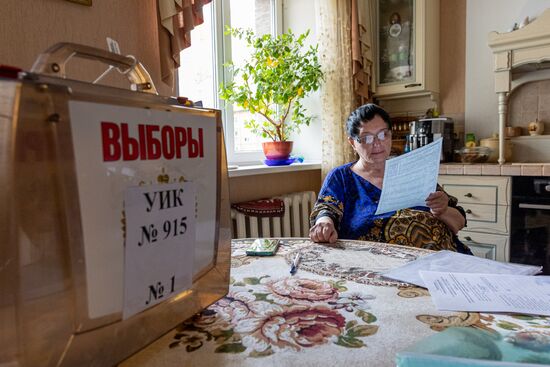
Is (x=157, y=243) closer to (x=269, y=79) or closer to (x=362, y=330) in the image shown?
(x=362, y=330)

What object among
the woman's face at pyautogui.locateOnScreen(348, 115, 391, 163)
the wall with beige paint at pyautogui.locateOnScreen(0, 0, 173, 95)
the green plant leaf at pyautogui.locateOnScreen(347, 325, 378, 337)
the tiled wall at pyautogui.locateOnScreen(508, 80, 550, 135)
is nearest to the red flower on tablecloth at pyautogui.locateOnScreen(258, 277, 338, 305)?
the green plant leaf at pyautogui.locateOnScreen(347, 325, 378, 337)

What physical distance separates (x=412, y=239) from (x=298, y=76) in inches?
53.2

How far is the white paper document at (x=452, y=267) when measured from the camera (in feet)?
2.32

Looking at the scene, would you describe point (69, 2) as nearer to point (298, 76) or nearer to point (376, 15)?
point (298, 76)

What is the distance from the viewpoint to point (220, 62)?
2.23 meters

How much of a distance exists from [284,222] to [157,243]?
1.81 metres

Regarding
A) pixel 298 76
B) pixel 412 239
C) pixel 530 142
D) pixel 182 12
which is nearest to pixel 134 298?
pixel 412 239

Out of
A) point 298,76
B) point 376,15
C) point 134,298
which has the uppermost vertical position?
point 376,15

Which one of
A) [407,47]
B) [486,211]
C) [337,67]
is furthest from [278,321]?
[407,47]

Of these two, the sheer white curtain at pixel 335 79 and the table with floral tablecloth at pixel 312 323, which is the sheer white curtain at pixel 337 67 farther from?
the table with floral tablecloth at pixel 312 323

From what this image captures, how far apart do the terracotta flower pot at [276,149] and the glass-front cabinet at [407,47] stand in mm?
971

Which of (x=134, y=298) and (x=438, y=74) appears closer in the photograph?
(x=134, y=298)

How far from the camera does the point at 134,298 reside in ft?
1.34

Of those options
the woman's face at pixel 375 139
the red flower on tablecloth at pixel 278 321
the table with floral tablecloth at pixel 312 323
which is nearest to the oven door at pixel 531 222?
the woman's face at pixel 375 139
